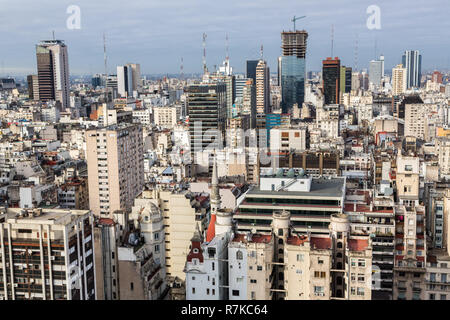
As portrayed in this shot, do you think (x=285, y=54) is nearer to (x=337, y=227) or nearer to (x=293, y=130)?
(x=293, y=130)

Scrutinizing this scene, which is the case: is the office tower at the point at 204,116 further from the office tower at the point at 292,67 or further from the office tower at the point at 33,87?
the office tower at the point at 33,87

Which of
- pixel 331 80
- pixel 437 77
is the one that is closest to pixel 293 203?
pixel 331 80

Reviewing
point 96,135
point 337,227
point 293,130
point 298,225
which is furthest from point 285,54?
point 337,227

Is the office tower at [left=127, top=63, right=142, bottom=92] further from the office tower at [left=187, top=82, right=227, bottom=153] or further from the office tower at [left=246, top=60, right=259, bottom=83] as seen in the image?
the office tower at [left=187, top=82, right=227, bottom=153]

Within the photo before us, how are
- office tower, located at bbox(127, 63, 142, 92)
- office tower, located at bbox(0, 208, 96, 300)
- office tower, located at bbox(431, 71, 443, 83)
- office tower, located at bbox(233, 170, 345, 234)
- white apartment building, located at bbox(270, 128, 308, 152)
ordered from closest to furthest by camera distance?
office tower, located at bbox(0, 208, 96, 300), office tower, located at bbox(233, 170, 345, 234), white apartment building, located at bbox(270, 128, 308, 152), office tower, located at bbox(431, 71, 443, 83), office tower, located at bbox(127, 63, 142, 92)

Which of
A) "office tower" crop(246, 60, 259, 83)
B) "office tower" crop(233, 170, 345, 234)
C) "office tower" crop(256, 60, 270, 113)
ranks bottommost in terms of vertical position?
"office tower" crop(233, 170, 345, 234)

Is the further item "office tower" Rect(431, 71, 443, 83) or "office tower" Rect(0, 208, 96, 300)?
"office tower" Rect(431, 71, 443, 83)

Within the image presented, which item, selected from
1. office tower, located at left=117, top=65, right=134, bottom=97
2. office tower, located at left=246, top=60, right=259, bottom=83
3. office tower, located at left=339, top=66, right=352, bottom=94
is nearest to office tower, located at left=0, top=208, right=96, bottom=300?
office tower, located at left=339, top=66, right=352, bottom=94
